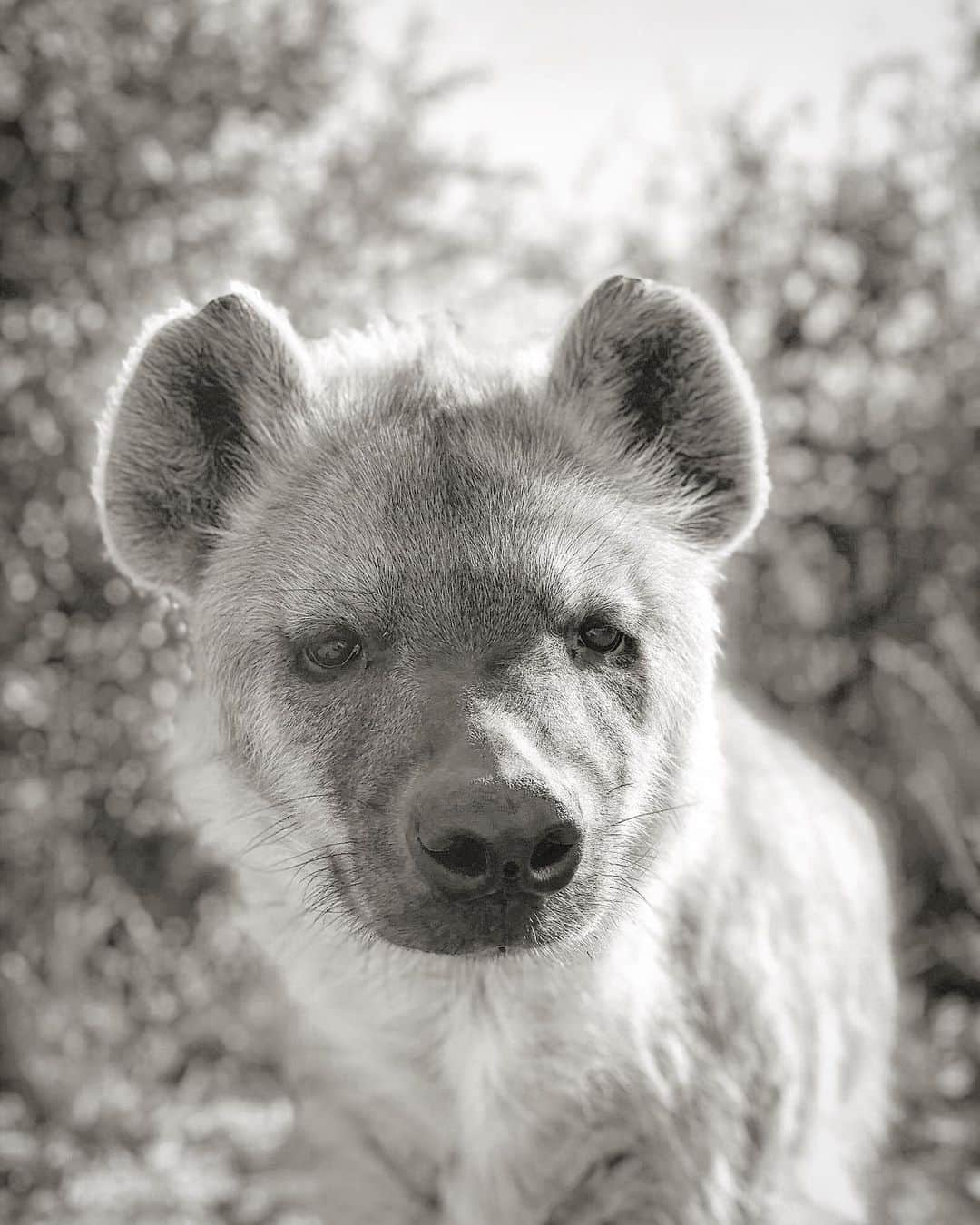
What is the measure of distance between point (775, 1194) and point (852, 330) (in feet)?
13.8

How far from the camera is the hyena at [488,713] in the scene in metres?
2.11

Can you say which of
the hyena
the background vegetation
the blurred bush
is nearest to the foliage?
the background vegetation

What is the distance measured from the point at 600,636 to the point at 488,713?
357 millimetres

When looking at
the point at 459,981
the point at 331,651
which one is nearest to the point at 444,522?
the point at 331,651

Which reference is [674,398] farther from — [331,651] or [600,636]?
[331,651]

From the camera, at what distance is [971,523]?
18.8 ft

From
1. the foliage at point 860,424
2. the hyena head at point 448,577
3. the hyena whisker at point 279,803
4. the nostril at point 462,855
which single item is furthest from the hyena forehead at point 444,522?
the foliage at point 860,424

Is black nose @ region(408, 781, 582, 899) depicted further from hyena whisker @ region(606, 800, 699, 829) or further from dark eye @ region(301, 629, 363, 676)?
dark eye @ region(301, 629, 363, 676)

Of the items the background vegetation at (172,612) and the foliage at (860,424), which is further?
the foliage at (860,424)

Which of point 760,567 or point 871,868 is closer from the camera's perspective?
point 871,868

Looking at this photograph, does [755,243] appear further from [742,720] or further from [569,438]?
[569,438]

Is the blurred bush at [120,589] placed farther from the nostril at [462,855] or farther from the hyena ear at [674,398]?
the nostril at [462,855]

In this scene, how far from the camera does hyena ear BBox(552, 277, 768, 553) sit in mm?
2426

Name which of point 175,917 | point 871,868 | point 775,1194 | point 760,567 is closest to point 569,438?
point 775,1194
